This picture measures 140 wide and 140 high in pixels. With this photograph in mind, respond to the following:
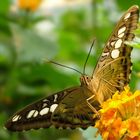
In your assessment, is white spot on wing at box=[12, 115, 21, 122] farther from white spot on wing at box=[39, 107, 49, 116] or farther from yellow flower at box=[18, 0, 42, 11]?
yellow flower at box=[18, 0, 42, 11]

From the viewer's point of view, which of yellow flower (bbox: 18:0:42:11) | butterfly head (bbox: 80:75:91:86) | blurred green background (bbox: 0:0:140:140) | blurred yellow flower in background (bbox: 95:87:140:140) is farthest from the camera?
yellow flower (bbox: 18:0:42:11)

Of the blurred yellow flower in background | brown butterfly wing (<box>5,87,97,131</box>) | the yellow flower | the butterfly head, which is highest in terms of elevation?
the yellow flower

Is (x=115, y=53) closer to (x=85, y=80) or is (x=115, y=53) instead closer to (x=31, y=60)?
(x=85, y=80)

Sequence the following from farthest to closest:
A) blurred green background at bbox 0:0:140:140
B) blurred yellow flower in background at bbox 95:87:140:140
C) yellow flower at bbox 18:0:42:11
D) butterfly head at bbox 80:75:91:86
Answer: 1. yellow flower at bbox 18:0:42:11
2. blurred green background at bbox 0:0:140:140
3. butterfly head at bbox 80:75:91:86
4. blurred yellow flower in background at bbox 95:87:140:140

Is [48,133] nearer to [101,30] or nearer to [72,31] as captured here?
[101,30]

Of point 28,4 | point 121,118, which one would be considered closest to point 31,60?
point 28,4

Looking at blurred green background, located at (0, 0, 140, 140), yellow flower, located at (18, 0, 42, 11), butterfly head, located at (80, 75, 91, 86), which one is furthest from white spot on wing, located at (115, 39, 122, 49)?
yellow flower, located at (18, 0, 42, 11)

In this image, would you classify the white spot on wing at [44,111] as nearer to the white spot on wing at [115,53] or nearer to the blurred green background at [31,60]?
the white spot on wing at [115,53]
